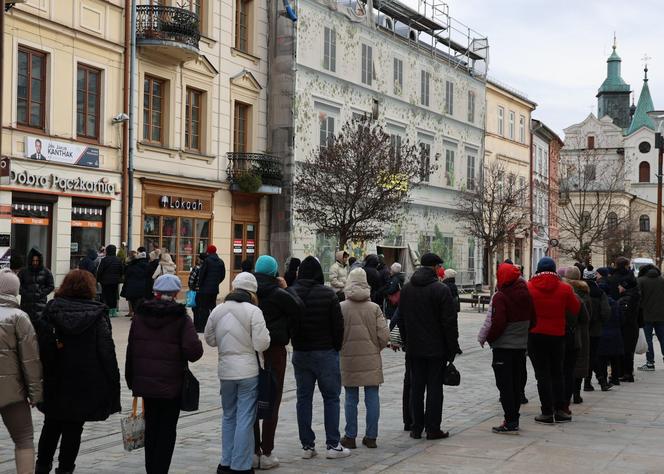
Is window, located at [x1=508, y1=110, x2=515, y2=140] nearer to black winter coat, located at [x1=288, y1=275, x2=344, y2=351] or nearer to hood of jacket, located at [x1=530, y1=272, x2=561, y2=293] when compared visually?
hood of jacket, located at [x1=530, y1=272, x2=561, y2=293]

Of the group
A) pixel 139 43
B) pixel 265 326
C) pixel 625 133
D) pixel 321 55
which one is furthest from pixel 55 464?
pixel 625 133

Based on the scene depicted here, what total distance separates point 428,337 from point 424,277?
1.96ft

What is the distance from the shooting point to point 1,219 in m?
20.8

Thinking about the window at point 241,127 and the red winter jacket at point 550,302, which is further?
the window at point 241,127

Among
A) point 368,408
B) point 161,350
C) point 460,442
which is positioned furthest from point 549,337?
point 161,350

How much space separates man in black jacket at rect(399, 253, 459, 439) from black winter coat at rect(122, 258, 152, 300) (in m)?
12.2

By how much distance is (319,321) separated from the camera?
855cm

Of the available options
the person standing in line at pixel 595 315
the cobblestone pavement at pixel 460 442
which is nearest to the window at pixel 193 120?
the cobblestone pavement at pixel 460 442

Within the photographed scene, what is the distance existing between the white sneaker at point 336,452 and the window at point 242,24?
23.0 meters

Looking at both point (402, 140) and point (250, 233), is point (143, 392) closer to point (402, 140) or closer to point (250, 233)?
point (250, 233)

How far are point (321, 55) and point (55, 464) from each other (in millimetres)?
26602

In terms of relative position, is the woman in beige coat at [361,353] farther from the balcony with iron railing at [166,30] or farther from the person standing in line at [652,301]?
the balcony with iron railing at [166,30]

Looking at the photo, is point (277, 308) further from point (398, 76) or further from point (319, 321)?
point (398, 76)

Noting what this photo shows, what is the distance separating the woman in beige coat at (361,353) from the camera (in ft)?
29.7
